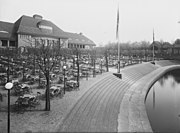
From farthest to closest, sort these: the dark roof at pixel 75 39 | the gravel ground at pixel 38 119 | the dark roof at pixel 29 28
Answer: the dark roof at pixel 75 39
the dark roof at pixel 29 28
the gravel ground at pixel 38 119

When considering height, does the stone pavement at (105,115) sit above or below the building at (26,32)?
below

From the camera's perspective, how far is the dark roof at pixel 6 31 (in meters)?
30.7

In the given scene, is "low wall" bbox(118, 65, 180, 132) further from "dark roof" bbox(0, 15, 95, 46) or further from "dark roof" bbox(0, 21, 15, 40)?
"dark roof" bbox(0, 15, 95, 46)

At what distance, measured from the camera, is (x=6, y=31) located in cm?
3206

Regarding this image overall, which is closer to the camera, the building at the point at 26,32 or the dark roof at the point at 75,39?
the building at the point at 26,32

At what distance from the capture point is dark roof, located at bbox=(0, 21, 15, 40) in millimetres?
30702

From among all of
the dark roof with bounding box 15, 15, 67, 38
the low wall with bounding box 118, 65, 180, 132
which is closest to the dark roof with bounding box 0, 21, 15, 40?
the dark roof with bounding box 15, 15, 67, 38

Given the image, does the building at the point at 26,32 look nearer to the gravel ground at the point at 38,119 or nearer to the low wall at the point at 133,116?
the low wall at the point at 133,116

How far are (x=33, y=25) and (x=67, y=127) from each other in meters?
34.3

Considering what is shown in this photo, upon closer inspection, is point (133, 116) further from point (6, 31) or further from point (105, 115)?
point (6, 31)

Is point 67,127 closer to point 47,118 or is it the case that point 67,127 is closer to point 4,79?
point 47,118

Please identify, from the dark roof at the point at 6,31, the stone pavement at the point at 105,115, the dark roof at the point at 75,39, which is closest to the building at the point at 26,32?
the dark roof at the point at 6,31

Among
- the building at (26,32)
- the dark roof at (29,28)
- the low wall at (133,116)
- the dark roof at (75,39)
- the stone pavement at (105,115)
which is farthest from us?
the dark roof at (75,39)

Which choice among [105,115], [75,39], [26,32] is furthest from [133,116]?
[75,39]
